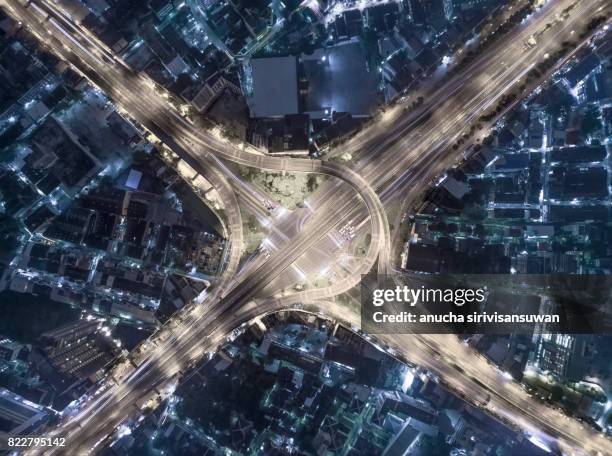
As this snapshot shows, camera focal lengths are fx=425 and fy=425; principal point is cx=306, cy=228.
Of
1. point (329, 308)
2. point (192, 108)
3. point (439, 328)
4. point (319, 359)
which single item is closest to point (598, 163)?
point (439, 328)

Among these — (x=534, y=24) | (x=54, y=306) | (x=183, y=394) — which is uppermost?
(x=534, y=24)

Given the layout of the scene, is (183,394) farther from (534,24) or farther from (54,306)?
(534,24)

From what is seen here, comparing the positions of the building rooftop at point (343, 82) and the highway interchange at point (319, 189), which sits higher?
the building rooftop at point (343, 82)

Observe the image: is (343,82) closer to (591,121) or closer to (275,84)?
(275,84)

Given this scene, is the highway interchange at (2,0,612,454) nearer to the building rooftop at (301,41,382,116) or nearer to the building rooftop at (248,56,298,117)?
the building rooftop at (301,41,382,116)

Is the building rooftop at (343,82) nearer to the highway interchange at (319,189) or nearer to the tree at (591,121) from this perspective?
the highway interchange at (319,189)

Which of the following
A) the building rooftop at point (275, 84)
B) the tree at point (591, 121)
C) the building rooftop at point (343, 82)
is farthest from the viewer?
the building rooftop at point (343, 82)

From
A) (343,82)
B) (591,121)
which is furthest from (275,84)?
(591,121)

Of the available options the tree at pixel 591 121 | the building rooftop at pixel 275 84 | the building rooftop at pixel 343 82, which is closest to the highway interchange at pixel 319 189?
the building rooftop at pixel 343 82
